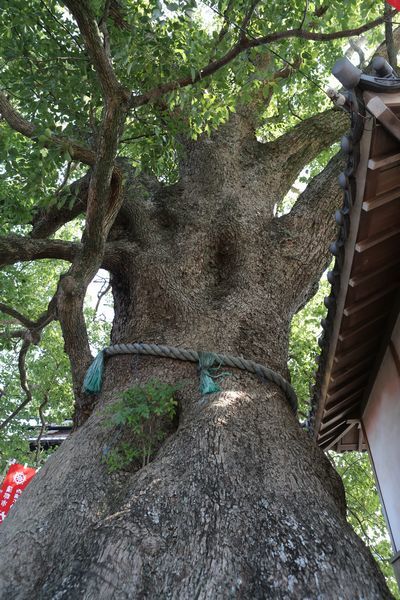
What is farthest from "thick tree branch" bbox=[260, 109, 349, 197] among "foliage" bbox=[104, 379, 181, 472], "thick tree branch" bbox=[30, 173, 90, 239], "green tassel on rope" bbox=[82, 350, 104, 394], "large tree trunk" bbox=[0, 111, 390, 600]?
"foliage" bbox=[104, 379, 181, 472]

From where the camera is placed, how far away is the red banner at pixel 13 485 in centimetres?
877

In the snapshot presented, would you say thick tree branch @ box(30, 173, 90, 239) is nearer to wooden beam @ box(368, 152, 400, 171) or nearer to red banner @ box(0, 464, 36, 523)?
wooden beam @ box(368, 152, 400, 171)

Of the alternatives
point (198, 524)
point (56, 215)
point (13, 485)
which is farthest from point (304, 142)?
point (13, 485)

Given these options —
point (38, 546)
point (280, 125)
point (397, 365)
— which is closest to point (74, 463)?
point (38, 546)

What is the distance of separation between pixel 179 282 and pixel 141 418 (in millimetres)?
1524

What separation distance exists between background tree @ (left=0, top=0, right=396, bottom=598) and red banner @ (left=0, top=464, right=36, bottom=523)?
474 centimetres

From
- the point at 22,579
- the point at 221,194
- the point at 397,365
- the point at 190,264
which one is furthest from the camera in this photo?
the point at 221,194

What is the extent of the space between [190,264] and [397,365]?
1.89 meters

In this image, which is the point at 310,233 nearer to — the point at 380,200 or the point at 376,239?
the point at 376,239

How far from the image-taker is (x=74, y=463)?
3160mm

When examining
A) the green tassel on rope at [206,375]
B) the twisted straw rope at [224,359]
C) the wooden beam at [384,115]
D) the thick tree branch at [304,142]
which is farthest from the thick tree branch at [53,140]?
the thick tree branch at [304,142]

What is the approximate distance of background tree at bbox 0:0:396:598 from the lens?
90.8 inches

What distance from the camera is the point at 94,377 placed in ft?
13.0

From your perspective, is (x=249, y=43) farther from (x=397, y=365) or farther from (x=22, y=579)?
(x=22, y=579)
